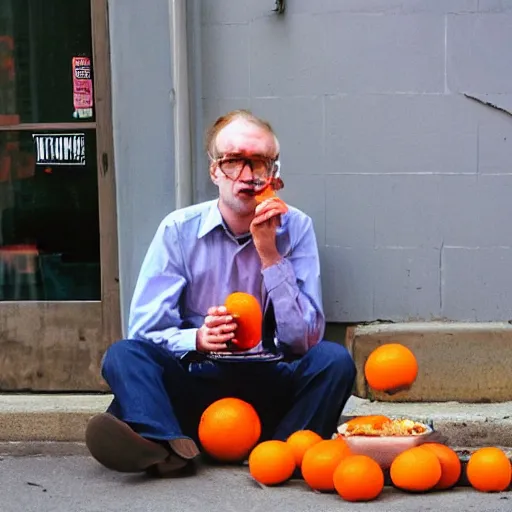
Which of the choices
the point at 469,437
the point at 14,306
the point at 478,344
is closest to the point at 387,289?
the point at 478,344

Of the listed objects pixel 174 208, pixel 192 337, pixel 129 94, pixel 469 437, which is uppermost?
pixel 129 94

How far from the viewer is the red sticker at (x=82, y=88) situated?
5.32 metres

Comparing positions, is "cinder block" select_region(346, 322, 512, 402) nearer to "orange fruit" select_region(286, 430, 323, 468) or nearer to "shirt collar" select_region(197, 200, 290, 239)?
"shirt collar" select_region(197, 200, 290, 239)

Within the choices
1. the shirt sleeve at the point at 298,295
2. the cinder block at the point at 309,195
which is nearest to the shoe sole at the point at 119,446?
the shirt sleeve at the point at 298,295

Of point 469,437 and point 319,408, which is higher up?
point 319,408

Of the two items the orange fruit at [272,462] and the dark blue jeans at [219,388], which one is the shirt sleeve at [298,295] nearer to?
the dark blue jeans at [219,388]

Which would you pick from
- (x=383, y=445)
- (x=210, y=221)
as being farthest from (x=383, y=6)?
(x=383, y=445)

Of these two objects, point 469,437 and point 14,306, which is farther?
point 14,306

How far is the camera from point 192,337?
3979 millimetres

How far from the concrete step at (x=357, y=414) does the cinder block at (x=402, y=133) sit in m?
1.06

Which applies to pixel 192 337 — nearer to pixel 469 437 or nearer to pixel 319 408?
pixel 319 408

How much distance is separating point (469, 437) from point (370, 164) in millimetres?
1288

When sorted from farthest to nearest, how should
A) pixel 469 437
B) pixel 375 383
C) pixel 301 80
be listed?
pixel 301 80
pixel 469 437
pixel 375 383

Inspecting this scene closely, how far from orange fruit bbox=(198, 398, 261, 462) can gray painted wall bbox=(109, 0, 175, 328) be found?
1309 mm
